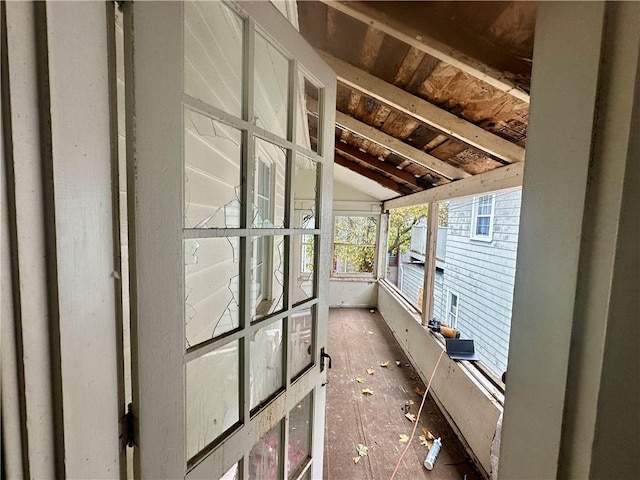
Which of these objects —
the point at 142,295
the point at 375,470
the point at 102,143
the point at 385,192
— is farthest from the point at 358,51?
the point at 385,192

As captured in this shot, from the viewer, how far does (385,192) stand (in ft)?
18.7

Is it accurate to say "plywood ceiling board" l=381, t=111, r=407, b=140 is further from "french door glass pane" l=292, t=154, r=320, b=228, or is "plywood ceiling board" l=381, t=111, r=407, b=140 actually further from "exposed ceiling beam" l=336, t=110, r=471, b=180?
"french door glass pane" l=292, t=154, r=320, b=228

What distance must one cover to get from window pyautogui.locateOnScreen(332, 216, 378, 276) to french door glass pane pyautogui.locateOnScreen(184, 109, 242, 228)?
18.1 ft

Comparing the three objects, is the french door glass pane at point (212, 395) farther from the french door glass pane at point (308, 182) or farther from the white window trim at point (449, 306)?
the white window trim at point (449, 306)

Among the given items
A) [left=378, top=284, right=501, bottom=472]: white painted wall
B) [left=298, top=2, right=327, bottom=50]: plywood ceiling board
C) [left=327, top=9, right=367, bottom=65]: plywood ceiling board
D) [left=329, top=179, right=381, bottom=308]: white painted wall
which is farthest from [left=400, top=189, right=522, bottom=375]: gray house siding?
[left=298, top=2, right=327, bottom=50]: plywood ceiling board

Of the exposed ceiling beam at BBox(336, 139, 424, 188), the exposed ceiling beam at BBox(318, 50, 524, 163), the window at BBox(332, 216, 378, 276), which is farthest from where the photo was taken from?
the window at BBox(332, 216, 378, 276)

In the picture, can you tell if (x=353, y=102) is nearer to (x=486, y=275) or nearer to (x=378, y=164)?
(x=378, y=164)

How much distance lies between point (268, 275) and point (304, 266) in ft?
0.67

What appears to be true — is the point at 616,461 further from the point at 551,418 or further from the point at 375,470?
the point at 375,470

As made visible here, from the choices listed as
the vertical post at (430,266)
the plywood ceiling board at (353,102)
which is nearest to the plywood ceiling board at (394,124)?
the plywood ceiling board at (353,102)

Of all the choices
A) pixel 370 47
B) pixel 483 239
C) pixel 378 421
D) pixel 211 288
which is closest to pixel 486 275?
pixel 483 239

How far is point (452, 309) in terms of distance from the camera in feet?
15.0

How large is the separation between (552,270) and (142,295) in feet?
2.67

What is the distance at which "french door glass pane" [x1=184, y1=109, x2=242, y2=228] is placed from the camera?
83 cm
